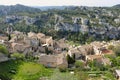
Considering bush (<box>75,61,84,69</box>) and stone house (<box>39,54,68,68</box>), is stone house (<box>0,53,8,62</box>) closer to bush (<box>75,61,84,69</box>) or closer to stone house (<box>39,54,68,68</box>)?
stone house (<box>39,54,68,68</box>)

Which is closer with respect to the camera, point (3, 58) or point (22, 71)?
point (22, 71)

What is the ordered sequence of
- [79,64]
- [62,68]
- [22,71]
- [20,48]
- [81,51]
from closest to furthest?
[22,71] → [62,68] → [79,64] → [20,48] → [81,51]

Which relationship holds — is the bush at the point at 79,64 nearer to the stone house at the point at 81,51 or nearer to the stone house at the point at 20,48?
the stone house at the point at 81,51

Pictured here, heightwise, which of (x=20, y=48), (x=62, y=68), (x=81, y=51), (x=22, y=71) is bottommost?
(x=81, y=51)

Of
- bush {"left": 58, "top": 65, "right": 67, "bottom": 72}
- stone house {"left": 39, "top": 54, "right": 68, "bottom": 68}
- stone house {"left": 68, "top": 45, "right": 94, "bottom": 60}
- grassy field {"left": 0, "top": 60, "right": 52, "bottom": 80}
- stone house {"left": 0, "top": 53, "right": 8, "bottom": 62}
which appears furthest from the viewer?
stone house {"left": 68, "top": 45, "right": 94, "bottom": 60}

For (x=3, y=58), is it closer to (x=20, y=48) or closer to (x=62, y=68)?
(x=62, y=68)

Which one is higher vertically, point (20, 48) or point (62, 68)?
point (62, 68)

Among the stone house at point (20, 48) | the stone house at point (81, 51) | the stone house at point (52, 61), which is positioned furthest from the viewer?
the stone house at point (81, 51)

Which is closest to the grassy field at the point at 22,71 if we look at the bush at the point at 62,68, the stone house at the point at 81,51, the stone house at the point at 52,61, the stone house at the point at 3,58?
the stone house at the point at 3,58

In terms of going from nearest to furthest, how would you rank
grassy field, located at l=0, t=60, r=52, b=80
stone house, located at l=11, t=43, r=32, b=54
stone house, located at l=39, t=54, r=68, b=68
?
grassy field, located at l=0, t=60, r=52, b=80 < stone house, located at l=39, t=54, r=68, b=68 < stone house, located at l=11, t=43, r=32, b=54

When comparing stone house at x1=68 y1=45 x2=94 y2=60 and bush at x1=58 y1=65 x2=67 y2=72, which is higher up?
bush at x1=58 y1=65 x2=67 y2=72

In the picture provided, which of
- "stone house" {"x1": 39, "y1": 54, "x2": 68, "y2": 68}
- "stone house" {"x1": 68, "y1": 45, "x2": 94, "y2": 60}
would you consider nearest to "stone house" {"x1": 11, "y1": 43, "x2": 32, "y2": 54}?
"stone house" {"x1": 68, "y1": 45, "x2": 94, "y2": 60}

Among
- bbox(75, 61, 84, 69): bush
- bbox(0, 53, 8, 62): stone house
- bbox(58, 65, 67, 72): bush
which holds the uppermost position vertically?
bbox(0, 53, 8, 62): stone house

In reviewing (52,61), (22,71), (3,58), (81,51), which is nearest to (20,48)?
(52,61)
